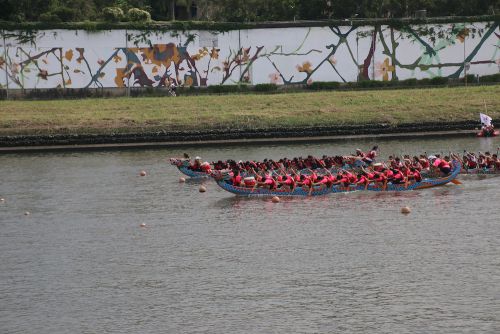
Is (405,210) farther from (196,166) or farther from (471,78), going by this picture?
(471,78)

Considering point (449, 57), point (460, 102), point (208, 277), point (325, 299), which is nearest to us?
point (325, 299)

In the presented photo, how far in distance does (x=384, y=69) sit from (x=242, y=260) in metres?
44.7

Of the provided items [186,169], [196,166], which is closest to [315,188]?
[196,166]

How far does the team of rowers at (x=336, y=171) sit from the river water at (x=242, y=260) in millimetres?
734

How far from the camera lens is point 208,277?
27.2 metres

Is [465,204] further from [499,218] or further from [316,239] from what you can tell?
[316,239]

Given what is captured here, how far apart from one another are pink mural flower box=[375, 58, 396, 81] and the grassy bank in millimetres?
5162

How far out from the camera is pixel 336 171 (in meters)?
43.2

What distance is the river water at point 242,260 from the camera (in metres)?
23.7

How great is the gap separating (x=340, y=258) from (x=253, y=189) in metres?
10.7

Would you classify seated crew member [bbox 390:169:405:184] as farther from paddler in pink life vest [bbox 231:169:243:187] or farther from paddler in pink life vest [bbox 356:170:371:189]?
paddler in pink life vest [bbox 231:169:243:187]

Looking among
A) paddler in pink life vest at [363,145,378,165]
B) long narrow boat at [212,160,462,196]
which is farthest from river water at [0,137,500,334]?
paddler in pink life vest at [363,145,378,165]

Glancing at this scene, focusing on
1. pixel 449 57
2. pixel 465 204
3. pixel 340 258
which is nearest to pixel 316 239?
pixel 340 258

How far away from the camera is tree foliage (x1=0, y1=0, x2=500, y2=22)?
74.2 meters
